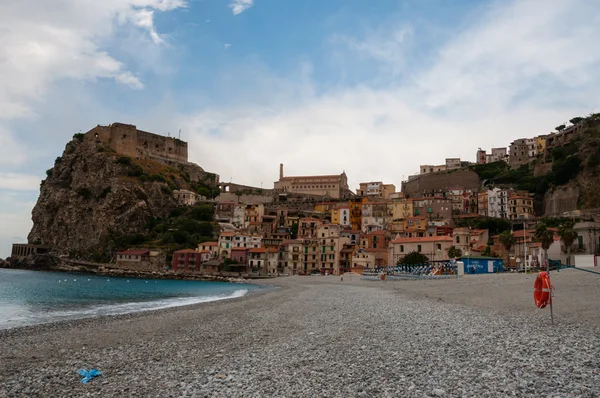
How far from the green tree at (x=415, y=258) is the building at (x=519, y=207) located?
1294 inches

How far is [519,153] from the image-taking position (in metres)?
111

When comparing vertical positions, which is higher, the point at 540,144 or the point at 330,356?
the point at 540,144

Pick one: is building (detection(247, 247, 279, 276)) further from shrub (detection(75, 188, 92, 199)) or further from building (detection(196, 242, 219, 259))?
shrub (detection(75, 188, 92, 199))

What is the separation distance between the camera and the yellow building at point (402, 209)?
93.4 metres

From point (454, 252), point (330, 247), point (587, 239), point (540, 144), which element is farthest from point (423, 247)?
point (540, 144)

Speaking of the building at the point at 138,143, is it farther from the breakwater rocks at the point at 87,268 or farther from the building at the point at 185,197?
the breakwater rocks at the point at 87,268

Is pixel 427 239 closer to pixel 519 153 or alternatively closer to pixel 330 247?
pixel 330 247

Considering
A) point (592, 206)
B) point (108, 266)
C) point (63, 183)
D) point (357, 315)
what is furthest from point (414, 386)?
point (63, 183)

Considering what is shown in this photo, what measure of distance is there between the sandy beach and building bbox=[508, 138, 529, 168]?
101 meters

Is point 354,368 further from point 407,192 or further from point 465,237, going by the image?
point 407,192

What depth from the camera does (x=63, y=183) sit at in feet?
380

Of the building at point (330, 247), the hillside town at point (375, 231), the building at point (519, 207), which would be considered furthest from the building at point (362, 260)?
the building at point (519, 207)

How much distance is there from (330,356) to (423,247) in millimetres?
57902

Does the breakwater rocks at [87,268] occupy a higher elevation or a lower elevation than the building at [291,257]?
lower
